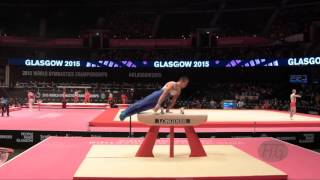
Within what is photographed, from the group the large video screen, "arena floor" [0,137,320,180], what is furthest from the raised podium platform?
the large video screen

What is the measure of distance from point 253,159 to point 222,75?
23.7m

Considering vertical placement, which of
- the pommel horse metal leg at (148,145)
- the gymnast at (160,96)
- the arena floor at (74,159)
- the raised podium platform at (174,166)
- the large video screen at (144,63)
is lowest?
the arena floor at (74,159)

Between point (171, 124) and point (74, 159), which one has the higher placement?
point (171, 124)

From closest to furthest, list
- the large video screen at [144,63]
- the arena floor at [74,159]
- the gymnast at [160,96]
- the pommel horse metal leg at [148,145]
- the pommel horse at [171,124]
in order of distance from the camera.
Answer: the arena floor at [74,159]
the pommel horse at [171,124]
the pommel horse metal leg at [148,145]
the gymnast at [160,96]
the large video screen at [144,63]

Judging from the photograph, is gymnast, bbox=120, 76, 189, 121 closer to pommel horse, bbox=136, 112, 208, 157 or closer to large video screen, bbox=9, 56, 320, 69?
pommel horse, bbox=136, 112, 208, 157

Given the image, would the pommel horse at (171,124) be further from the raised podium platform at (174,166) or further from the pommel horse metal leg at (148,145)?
the raised podium platform at (174,166)

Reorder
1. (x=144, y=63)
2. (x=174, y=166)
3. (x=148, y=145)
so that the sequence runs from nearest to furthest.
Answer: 1. (x=174, y=166)
2. (x=148, y=145)
3. (x=144, y=63)

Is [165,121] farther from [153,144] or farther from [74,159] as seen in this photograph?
[74,159]

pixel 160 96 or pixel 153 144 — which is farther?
pixel 160 96

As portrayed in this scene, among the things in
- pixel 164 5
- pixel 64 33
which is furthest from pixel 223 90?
pixel 64 33

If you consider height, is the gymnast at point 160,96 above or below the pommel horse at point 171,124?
above

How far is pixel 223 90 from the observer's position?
31828 mm

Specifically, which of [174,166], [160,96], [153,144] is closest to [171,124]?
[153,144]

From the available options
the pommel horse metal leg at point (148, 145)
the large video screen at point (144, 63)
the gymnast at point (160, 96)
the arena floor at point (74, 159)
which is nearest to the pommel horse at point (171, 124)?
the pommel horse metal leg at point (148, 145)
